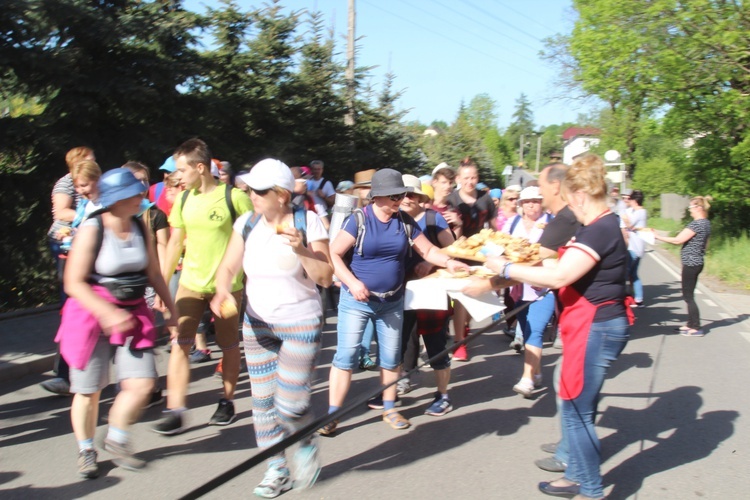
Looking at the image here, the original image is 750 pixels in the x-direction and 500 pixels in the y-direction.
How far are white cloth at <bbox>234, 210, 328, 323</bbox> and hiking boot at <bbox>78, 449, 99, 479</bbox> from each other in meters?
1.33

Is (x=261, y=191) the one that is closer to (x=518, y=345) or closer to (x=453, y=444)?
(x=453, y=444)

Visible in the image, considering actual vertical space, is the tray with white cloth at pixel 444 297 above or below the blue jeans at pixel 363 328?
above

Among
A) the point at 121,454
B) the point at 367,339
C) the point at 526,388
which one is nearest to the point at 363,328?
the point at 121,454

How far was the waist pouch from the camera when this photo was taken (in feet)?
12.5

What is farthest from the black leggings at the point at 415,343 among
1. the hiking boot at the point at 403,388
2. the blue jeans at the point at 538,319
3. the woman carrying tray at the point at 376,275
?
the blue jeans at the point at 538,319

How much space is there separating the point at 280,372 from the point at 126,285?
3.26 feet

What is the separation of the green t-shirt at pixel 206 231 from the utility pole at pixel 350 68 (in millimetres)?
12105

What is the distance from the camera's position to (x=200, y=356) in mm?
6984

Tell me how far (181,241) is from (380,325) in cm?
161

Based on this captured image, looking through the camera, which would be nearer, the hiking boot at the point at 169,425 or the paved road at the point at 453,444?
the paved road at the point at 453,444

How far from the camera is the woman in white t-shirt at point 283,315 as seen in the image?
12.5 feet

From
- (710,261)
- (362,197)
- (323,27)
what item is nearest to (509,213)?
(362,197)

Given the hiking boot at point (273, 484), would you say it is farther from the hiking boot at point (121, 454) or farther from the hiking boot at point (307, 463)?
the hiking boot at point (121, 454)

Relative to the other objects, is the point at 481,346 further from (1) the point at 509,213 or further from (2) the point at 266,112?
(2) the point at 266,112
